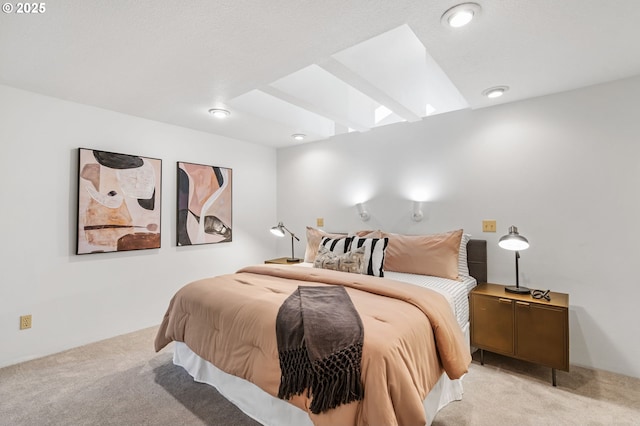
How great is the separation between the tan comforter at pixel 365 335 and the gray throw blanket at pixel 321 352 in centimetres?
4

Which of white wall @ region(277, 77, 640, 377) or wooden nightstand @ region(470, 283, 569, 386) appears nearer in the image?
wooden nightstand @ region(470, 283, 569, 386)

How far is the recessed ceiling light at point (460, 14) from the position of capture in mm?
1549

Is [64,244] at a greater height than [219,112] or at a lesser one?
lesser

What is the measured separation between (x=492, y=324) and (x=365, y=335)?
1578mm

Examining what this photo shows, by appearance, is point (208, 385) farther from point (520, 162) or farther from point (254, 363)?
point (520, 162)

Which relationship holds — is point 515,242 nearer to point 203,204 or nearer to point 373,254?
point 373,254

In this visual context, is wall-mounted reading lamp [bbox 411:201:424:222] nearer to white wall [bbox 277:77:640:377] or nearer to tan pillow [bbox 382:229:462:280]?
white wall [bbox 277:77:640:377]

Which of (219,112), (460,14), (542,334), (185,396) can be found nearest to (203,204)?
(219,112)

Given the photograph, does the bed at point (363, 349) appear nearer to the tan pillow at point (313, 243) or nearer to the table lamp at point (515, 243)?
the table lamp at point (515, 243)

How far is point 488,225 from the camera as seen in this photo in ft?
9.74

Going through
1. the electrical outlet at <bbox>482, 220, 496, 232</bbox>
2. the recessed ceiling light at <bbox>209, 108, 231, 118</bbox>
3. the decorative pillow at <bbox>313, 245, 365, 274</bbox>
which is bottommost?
the decorative pillow at <bbox>313, 245, 365, 274</bbox>

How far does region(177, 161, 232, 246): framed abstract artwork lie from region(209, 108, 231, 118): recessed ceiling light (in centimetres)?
83

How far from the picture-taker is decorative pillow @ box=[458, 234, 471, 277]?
2852 millimetres

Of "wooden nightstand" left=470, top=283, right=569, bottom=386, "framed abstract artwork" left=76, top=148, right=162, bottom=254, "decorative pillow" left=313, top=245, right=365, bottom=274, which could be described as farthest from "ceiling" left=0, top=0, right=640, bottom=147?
"wooden nightstand" left=470, top=283, right=569, bottom=386
